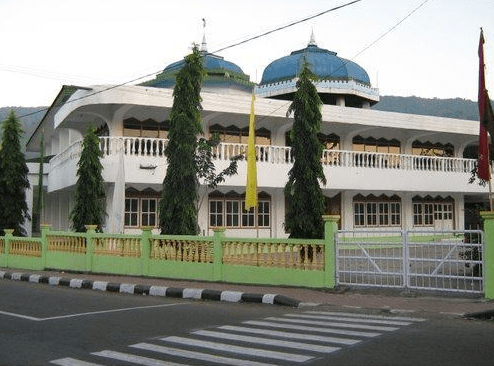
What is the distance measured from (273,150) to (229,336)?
1423cm

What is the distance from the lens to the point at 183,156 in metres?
14.2

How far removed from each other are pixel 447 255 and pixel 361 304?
1656mm

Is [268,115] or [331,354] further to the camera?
[268,115]

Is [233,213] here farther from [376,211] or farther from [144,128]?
[376,211]

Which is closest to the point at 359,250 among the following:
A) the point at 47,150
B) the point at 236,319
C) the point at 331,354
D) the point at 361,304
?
the point at 361,304

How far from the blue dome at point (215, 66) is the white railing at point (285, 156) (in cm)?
596

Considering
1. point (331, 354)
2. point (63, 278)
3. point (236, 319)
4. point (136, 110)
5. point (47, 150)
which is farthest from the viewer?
point (47, 150)

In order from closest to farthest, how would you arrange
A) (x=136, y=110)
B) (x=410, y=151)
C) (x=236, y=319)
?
(x=236, y=319), (x=136, y=110), (x=410, y=151)

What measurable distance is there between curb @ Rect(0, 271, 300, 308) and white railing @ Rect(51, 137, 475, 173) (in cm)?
527

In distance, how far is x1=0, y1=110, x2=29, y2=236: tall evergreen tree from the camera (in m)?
21.0

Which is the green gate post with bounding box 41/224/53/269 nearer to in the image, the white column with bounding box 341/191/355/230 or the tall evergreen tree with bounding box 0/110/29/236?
the tall evergreen tree with bounding box 0/110/29/236

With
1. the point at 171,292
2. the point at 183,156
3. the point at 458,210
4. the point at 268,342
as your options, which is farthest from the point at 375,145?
the point at 268,342

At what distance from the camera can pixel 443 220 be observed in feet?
87.4

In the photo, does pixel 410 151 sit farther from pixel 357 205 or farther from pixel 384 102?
pixel 384 102
